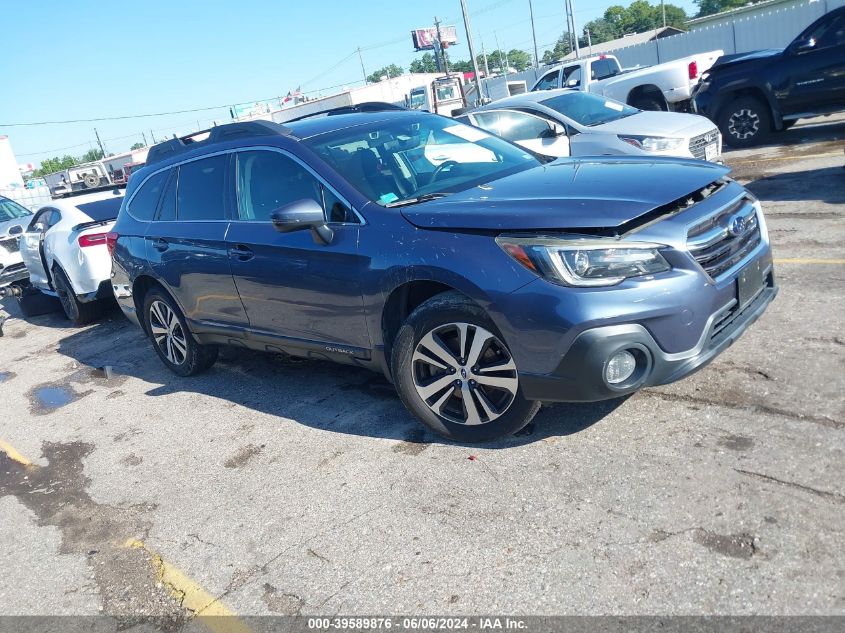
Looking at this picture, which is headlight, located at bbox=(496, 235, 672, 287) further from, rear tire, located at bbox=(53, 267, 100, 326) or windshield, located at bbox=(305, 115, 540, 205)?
rear tire, located at bbox=(53, 267, 100, 326)

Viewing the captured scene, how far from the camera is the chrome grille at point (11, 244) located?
11812 mm

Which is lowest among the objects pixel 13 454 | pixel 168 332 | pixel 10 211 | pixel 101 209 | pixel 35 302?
pixel 13 454

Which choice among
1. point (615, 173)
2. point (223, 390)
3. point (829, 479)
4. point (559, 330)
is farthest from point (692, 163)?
point (223, 390)

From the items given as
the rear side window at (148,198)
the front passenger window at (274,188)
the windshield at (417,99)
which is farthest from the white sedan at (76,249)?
the windshield at (417,99)

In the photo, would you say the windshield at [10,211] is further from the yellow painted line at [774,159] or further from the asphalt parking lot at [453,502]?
the yellow painted line at [774,159]

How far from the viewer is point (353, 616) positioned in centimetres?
280

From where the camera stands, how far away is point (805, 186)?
8.33 m

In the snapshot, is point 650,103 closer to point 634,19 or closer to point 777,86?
point 777,86

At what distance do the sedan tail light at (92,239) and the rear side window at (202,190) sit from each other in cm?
330

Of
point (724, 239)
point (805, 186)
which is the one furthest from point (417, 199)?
point (805, 186)

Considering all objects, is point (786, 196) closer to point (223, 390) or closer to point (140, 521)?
point (223, 390)

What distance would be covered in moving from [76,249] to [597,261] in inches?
278

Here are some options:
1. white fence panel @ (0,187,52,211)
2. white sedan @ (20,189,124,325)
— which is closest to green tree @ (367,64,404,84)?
white fence panel @ (0,187,52,211)

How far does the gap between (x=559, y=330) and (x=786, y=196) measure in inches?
240
